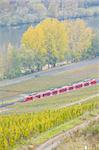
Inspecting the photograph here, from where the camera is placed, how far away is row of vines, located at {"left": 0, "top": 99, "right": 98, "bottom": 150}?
4.20 metres

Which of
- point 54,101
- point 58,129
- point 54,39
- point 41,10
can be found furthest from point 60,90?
point 41,10

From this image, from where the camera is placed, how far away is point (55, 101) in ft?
Result: 14.8

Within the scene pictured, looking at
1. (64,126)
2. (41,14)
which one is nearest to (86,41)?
(41,14)

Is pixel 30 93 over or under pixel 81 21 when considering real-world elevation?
under

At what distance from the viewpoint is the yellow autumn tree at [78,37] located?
14.8ft

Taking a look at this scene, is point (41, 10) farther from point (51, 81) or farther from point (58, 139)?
point (58, 139)

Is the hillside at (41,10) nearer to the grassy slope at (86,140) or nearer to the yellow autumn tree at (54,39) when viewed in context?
the yellow autumn tree at (54,39)

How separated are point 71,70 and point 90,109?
46 cm

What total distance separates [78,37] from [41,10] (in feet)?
1.59

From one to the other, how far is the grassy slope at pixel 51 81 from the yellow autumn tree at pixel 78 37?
6.5 inches

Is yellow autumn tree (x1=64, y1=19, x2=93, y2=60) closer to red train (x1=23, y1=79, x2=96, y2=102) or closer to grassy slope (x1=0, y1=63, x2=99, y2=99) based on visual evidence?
grassy slope (x1=0, y1=63, x2=99, y2=99)

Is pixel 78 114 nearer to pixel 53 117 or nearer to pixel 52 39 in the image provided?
pixel 53 117

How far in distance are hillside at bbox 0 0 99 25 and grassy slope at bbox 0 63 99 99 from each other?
0.55 metres

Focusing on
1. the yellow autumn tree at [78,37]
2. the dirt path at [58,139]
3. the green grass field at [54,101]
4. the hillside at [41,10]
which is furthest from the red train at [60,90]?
the hillside at [41,10]
